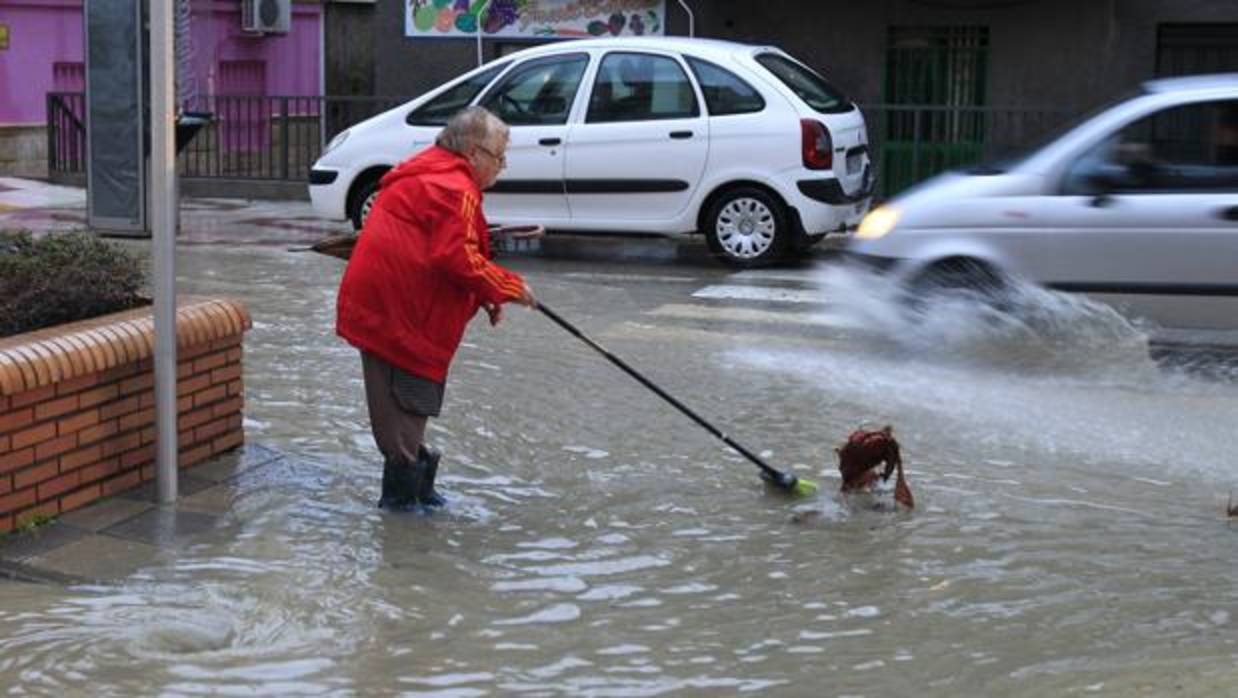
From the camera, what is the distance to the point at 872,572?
5.71m

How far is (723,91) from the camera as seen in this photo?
13203mm

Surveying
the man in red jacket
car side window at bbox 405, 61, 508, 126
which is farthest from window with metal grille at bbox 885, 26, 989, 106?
the man in red jacket

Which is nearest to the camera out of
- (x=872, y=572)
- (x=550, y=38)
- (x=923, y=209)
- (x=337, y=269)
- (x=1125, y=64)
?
(x=872, y=572)

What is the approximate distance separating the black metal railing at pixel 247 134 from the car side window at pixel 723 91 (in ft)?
19.4

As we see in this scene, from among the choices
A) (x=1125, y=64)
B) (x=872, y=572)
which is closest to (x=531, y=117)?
(x=1125, y=64)

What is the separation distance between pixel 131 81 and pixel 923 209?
7.11m

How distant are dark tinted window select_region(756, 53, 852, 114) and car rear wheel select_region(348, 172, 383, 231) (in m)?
3.29

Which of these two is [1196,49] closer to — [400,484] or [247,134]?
[247,134]

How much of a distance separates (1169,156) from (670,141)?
4664 millimetres

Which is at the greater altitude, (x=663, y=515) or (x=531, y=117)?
(x=531, y=117)

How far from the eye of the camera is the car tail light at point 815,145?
12898mm

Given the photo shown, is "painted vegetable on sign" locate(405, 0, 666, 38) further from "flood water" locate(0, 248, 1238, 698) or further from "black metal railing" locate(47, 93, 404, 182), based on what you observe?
"flood water" locate(0, 248, 1238, 698)

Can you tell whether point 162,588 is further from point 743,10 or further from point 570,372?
point 743,10

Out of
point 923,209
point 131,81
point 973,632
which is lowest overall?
point 973,632
